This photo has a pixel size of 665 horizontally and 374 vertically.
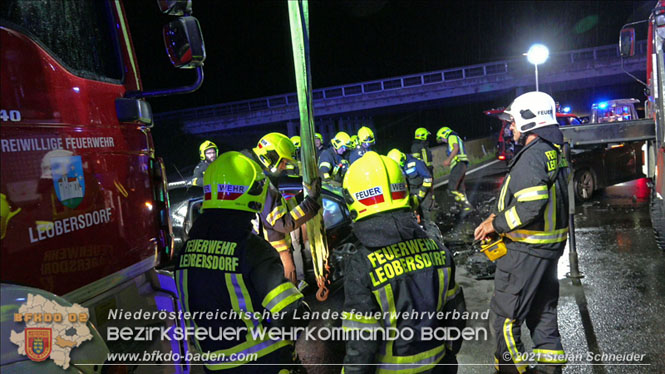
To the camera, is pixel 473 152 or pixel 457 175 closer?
pixel 457 175

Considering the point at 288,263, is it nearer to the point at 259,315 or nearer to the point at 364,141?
the point at 259,315

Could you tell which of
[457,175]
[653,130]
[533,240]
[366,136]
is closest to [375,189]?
[533,240]

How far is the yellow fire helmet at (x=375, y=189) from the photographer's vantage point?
92.7 inches

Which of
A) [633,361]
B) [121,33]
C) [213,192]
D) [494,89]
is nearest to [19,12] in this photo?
[121,33]

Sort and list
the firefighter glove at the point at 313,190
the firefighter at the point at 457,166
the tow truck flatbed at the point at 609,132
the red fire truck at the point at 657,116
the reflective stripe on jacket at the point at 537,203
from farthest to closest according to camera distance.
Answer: the firefighter at the point at 457,166 → the tow truck flatbed at the point at 609,132 → the red fire truck at the point at 657,116 → the firefighter glove at the point at 313,190 → the reflective stripe on jacket at the point at 537,203

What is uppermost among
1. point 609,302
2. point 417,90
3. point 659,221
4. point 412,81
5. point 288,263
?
point 412,81

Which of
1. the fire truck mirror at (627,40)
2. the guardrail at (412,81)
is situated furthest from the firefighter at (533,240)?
the guardrail at (412,81)

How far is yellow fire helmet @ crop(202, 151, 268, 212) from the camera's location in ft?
8.51

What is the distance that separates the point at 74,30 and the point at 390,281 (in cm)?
240

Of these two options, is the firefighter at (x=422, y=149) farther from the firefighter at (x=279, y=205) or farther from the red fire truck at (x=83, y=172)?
the red fire truck at (x=83, y=172)

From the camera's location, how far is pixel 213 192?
2611 millimetres

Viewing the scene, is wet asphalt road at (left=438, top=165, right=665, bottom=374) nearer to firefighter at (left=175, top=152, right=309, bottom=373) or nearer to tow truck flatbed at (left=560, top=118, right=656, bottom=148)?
tow truck flatbed at (left=560, top=118, right=656, bottom=148)

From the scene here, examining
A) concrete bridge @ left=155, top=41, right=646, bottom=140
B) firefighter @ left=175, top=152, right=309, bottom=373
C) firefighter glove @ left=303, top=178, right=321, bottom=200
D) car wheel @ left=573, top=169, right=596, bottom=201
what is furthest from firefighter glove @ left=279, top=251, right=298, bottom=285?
concrete bridge @ left=155, top=41, right=646, bottom=140

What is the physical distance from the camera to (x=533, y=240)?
12.1ft
